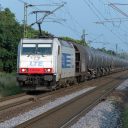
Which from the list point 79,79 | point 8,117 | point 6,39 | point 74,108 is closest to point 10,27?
point 6,39

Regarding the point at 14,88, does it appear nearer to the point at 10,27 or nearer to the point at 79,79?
the point at 79,79

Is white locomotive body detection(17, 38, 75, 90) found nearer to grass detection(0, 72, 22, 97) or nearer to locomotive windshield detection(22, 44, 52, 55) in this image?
locomotive windshield detection(22, 44, 52, 55)

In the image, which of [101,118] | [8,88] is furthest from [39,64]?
[101,118]

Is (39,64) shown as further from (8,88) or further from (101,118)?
(101,118)

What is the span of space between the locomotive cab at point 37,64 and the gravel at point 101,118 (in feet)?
19.8

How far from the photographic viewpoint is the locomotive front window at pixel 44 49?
25953mm

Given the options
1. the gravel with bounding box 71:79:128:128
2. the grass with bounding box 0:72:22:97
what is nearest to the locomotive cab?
the grass with bounding box 0:72:22:97

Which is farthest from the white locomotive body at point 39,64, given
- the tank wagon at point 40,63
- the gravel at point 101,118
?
the gravel at point 101,118

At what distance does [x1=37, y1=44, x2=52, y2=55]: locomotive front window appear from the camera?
26.0 meters

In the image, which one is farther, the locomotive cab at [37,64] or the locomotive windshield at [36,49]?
the locomotive windshield at [36,49]

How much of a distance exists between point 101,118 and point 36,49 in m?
11.3

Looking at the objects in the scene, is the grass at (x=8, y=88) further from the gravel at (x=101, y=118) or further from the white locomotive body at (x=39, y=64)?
the gravel at (x=101, y=118)

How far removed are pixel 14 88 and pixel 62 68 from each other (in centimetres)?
404

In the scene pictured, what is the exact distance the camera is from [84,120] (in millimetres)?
14820
